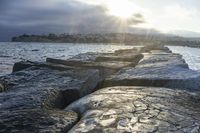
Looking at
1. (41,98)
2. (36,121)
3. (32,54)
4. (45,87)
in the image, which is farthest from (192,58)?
(36,121)

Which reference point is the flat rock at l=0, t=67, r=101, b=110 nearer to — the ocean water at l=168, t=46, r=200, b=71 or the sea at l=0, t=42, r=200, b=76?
the sea at l=0, t=42, r=200, b=76

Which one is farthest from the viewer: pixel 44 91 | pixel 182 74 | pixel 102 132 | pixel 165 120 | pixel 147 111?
pixel 182 74

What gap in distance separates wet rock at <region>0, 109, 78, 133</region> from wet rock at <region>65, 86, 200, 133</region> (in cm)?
11

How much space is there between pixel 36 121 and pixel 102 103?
679 millimetres

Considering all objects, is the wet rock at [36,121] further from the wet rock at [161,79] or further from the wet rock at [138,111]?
the wet rock at [161,79]

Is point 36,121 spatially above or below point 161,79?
below

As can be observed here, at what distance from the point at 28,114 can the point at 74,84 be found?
141 cm

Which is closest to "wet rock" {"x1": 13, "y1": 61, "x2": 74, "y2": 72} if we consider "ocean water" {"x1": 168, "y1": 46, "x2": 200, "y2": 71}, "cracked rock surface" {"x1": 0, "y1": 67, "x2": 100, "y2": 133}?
"cracked rock surface" {"x1": 0, "y1": 67, "x2": 100, "y2": 133}

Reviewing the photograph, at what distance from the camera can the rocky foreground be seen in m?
2.74

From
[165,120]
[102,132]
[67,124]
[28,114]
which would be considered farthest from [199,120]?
[28,114]

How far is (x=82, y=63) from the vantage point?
22.1ft

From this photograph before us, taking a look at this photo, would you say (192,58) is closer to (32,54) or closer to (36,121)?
(32,54)

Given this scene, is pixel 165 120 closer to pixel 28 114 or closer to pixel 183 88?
pixel 28 114

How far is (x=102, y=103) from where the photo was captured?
10.8 ft
